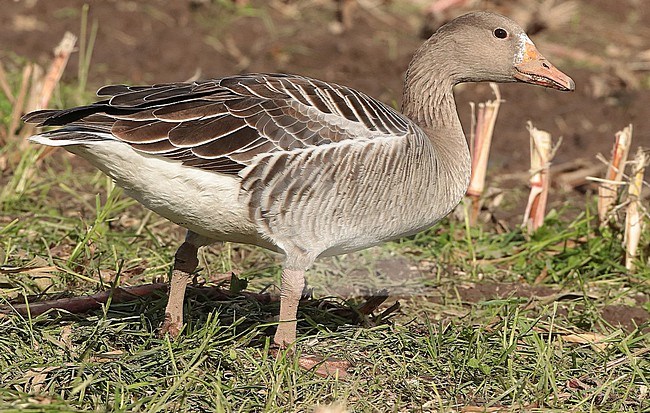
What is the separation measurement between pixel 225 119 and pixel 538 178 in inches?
115

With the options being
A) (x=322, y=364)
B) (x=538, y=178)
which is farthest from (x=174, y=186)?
(x=538, y=178)

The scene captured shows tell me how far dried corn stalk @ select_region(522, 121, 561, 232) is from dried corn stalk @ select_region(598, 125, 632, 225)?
388mm

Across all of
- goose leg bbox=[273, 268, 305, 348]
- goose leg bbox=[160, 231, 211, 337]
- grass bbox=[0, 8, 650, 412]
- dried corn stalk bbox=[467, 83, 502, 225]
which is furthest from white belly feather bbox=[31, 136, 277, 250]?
dried corn stalk bbox=[467, 83, 502, 225]

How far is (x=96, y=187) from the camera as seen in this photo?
23.7 feet

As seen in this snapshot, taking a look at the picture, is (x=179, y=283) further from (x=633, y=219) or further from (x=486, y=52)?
(x=633, y=219)

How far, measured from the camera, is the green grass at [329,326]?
4.29 m

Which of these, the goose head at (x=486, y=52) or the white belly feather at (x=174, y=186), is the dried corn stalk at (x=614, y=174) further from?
the white belly feather at (x=174, y=186)

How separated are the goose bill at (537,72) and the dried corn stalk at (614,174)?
55.2 inches

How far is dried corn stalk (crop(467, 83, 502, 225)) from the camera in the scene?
669 centimetres

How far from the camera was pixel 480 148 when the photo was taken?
6.75m

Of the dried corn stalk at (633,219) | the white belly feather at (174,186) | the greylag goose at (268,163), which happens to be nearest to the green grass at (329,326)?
the dried corn stalk at (633,219)

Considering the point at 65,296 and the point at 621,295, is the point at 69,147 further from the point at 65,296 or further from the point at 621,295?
the point at 621,295

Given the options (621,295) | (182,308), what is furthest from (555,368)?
(182,308)

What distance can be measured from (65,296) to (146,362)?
3.22 feet
